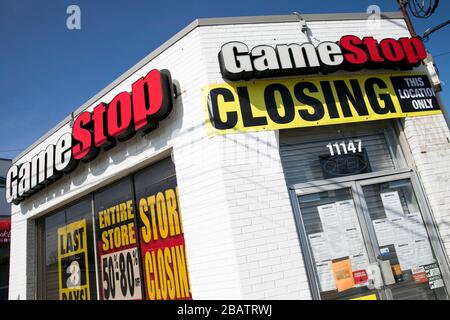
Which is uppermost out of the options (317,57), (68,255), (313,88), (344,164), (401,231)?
(317,57)

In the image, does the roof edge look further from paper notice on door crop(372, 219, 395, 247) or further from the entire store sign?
paper notice on door crop(372, 219, 395, 247)

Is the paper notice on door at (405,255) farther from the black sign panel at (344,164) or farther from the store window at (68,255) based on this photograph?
the store window at (68,255)

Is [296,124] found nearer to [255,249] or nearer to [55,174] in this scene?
[255,249]

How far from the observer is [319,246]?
4355 millimetres

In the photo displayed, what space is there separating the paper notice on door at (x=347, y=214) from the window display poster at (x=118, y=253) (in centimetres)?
332

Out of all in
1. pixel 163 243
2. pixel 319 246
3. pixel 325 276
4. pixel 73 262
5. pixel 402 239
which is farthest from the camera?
pixel 73 262

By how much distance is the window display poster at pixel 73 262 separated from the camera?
6.43 metres

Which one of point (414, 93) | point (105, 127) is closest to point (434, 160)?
point (414, 93)

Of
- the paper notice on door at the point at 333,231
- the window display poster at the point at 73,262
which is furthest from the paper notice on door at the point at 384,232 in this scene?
the window display poster at the point at 73,262

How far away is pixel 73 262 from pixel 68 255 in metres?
0.27

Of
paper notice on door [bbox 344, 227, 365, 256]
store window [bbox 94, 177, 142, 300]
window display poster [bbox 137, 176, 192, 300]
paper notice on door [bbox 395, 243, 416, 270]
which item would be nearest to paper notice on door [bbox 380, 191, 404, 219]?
paper notice on door [bbox 395, 243, 416, 270]

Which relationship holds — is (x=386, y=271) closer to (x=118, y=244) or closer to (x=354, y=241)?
(x=354, y=241)

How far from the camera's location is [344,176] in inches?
187
